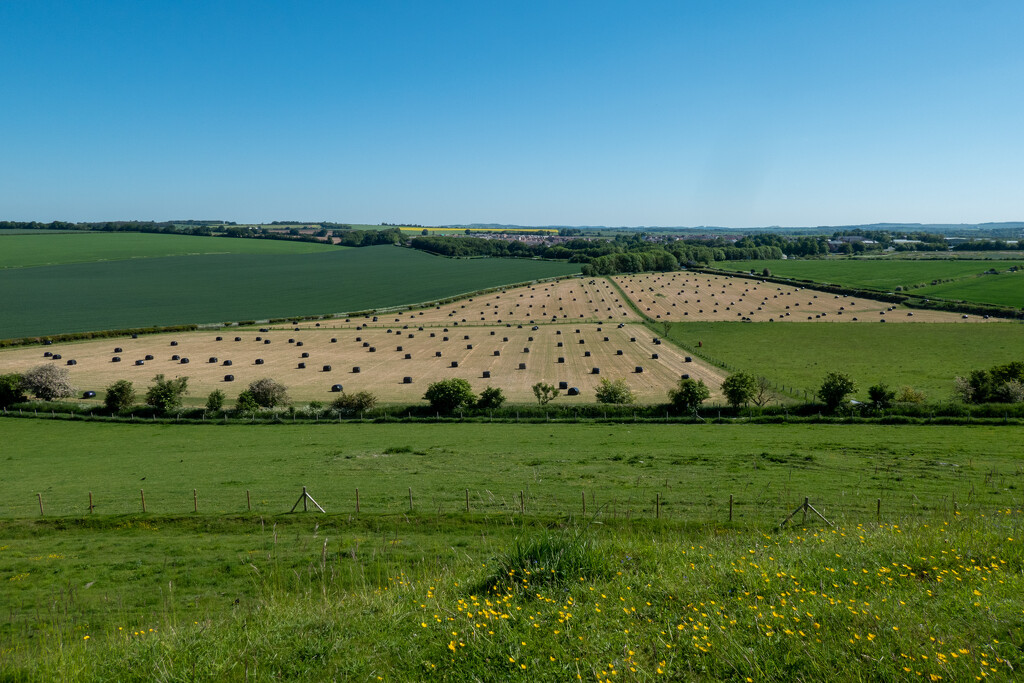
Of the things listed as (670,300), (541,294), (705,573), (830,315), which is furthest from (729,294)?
(705,573)

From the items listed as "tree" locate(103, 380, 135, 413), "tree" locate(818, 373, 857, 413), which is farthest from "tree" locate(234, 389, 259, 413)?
"tree" locate(818, 373, 857, 413)

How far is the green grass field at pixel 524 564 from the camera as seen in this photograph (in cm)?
870

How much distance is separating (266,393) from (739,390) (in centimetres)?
4009

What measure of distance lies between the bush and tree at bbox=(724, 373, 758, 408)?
29752mm

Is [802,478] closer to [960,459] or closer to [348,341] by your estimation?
[960,459]

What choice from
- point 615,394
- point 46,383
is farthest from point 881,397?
point 46,383

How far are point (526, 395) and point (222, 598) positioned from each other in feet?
135

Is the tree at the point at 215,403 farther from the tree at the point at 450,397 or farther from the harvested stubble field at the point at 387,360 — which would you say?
the tree at the point at 450,397

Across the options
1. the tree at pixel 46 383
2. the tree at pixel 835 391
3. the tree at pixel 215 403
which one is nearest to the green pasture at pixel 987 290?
the tree at pixel 835 391

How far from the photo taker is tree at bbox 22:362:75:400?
2110 inches

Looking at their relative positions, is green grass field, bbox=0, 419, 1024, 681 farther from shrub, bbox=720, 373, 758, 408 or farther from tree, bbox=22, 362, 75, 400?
tree, bbox=22, 362, 75, 400

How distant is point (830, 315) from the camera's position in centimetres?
11088

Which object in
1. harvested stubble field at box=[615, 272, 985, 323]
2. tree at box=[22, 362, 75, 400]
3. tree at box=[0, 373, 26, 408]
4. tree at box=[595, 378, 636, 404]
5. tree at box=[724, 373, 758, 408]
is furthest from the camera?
harvested stubble field at box=[615, 272, 985, 323]

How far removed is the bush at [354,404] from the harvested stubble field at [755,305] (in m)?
71.9
